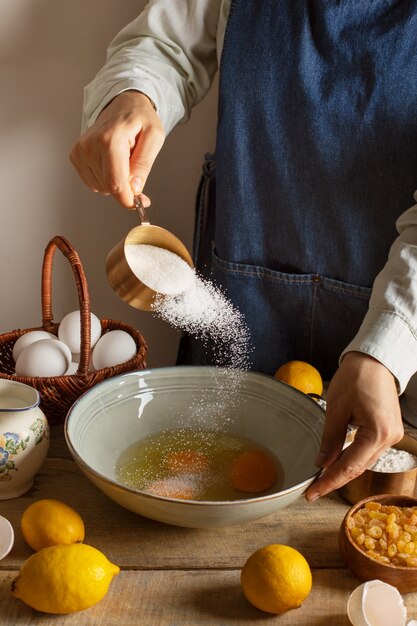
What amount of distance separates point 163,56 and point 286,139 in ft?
0.94

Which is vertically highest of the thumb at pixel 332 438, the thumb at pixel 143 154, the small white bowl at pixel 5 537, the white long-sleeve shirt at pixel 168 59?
the white long-sleeve shirt at pixel 168 59

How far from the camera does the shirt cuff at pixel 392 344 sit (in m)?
0.95

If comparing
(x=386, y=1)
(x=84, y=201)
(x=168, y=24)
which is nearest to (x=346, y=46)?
(x=386, y=1)

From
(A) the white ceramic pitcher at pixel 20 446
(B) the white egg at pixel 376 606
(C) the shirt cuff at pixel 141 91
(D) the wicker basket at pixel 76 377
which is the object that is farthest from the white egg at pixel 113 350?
(B) the white egg at pixel 376 606

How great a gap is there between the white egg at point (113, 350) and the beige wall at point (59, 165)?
0.51m

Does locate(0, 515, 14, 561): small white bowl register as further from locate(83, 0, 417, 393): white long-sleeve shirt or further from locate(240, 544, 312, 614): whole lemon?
locate(83, 0, 417, 393): white long-sleeve shirt

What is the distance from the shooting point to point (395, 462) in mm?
1020

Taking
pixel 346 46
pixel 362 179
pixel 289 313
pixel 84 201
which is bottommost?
pixel 289 313

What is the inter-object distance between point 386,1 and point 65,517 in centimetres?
97

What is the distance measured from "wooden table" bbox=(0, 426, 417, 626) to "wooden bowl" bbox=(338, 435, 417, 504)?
0.03 m

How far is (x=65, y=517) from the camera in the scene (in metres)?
0.90

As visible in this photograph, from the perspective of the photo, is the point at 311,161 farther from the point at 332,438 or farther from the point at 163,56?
the point at 332,438

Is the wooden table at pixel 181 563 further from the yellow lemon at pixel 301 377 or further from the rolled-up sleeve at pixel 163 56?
the rolled-up sleeve at pixel 163 56

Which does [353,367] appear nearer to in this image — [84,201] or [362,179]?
[362,179]
